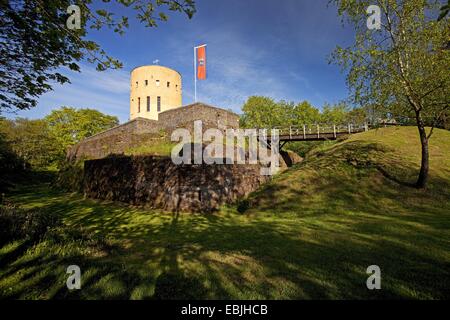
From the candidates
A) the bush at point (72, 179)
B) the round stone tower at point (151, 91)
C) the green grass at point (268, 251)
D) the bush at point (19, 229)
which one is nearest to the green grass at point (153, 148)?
the green grass at point (268, 251)

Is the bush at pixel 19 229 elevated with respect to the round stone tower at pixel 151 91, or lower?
lower

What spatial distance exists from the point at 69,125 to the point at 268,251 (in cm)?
4672

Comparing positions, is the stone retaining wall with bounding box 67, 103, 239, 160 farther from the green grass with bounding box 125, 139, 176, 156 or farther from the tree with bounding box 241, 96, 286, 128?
the tree with bounding box 241, 96, 286, 128

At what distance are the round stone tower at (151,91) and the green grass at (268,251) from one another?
2072 centimetres

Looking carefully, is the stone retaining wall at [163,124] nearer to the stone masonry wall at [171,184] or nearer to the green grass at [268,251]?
the stone masonry wall at [171,184]

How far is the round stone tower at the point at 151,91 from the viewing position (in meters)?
32.0

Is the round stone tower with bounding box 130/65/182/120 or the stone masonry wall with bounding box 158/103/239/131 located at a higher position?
the round stone tower with bounding box 130/65/182/120

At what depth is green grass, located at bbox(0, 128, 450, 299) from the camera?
3.84m

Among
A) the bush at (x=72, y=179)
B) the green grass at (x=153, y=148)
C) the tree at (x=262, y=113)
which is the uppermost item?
the tree at (x=262, y=113)

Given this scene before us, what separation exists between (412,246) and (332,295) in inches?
150

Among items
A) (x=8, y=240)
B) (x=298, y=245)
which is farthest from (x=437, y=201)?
(x=8, y=240)

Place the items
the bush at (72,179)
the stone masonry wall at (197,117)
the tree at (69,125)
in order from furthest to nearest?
the tree at (69,125), the bush at (72,179), the stone masonry wall at (197,117)

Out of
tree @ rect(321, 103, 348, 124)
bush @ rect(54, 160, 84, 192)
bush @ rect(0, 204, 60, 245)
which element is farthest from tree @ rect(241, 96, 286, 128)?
bush @ rect(0, 204, 60, 245)

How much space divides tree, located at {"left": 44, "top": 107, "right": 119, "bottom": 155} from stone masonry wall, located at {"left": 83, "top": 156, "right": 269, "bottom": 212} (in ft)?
98.9
